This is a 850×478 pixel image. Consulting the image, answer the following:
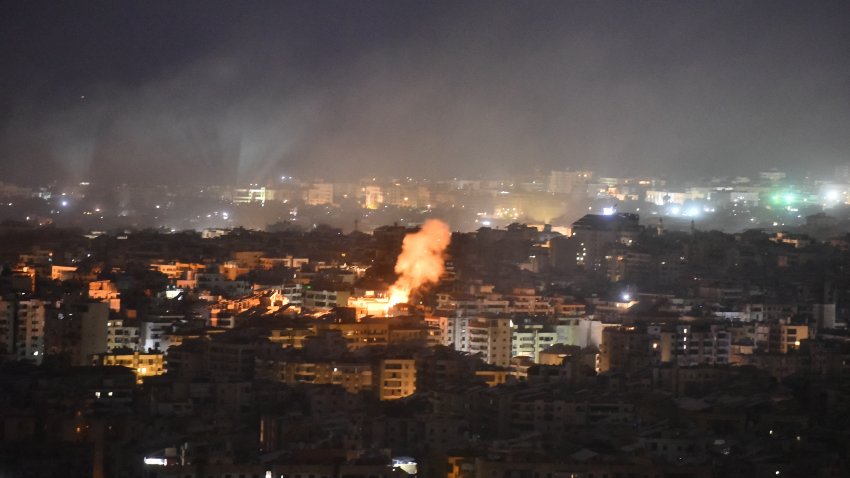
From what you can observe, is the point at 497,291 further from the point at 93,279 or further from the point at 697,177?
the point at 697,177

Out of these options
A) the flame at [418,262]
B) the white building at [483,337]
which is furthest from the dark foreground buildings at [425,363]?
the flame at [418,262]

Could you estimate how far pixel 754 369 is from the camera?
15.3m

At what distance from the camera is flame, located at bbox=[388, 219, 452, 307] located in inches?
767

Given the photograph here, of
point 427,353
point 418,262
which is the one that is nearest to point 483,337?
point 427,353

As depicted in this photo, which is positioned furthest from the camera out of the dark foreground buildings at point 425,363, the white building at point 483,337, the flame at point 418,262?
the flame at point 418,262

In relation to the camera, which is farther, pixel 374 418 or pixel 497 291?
pixel 497 291

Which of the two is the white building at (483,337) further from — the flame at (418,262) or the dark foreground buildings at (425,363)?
the flame at (418,262)

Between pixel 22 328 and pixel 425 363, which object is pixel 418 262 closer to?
pixel 22 328

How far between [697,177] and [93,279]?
71.1 feet

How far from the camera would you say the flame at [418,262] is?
63.9 ft

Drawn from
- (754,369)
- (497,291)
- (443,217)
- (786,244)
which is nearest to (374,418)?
(754,369)

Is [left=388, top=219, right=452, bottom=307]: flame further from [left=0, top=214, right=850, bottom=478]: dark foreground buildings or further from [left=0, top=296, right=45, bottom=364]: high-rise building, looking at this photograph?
[left=0, top=296, right=45, bottom=364]: high-rise building

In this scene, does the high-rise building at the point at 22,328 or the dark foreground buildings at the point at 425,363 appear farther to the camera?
the high-rise building at the point at 22,328

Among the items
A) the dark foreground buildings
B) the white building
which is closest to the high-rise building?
the dark foreground buildings
